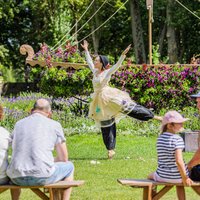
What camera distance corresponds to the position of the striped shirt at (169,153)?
22.6 feet

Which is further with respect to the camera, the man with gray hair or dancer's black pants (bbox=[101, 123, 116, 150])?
dancer's black pants (bbox=[101, 123, 116, 150])

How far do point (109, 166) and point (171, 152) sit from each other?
4.01m

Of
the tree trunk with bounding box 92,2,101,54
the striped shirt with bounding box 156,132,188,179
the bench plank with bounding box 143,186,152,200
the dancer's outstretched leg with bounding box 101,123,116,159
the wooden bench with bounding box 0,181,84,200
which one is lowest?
the tree trunk with bounding box 92,2,101,54

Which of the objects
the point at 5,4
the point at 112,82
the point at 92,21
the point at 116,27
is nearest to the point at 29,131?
the point at 112,82

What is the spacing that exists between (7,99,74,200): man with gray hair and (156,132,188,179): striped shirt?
1125 mm

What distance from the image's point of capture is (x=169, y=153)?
22.6ft

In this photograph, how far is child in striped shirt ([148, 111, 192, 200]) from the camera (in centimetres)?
683

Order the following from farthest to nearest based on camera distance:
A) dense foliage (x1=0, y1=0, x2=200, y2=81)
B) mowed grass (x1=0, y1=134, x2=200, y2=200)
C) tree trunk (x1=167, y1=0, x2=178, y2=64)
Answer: dense foliage (x1=0, y1=0, x2=200, y2=81), tree trunk (x1=167, y1=0, x2=178, y2=64), mowed grass (x1=0, y1=134, x2=200, y2=200)

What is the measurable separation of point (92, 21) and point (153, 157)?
117 ft

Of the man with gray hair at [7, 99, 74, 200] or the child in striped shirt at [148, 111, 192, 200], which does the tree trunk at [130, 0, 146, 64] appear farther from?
the man with gray hair at [7, 99, 74, 200]

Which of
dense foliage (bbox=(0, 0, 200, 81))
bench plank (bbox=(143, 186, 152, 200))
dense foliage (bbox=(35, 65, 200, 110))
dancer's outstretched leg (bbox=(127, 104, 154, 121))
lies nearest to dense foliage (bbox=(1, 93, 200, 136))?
dense foliage (bbox=(35, 65, 200, 110))

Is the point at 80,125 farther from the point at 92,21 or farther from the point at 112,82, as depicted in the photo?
the point at 92,21

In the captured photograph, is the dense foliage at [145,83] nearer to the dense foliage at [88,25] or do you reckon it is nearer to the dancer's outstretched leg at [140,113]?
the dancer's outstretched leg at [140,113]

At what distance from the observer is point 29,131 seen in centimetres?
678
